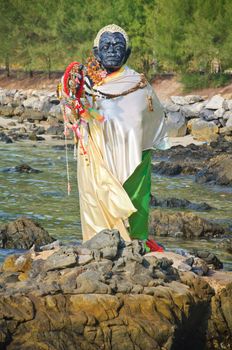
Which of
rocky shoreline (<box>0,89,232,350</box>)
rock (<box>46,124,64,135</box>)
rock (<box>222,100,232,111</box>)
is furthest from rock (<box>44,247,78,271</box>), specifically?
rock (<box>222,100,232,111</box>)

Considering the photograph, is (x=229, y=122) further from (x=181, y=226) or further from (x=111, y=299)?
(x=111, y=299)

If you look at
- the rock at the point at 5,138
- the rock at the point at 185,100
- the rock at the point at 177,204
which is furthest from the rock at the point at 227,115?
the rock at the point at 177,204

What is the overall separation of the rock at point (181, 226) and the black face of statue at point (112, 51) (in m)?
7.16

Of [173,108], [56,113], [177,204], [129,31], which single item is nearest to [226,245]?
[177,204]

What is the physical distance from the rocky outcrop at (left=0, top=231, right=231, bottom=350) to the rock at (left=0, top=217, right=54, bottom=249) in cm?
554

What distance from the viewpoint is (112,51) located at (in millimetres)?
10172

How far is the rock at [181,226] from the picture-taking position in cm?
1709

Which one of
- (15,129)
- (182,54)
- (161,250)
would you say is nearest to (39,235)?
(161,250)

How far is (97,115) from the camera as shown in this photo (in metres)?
10.0

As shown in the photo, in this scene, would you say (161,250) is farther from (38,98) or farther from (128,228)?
(38,98)

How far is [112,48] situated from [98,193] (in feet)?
4.91

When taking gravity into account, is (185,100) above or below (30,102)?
above

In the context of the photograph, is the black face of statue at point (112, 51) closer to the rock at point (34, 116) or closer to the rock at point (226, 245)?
the rock at point (226, 245)

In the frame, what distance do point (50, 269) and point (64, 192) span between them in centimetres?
1378
